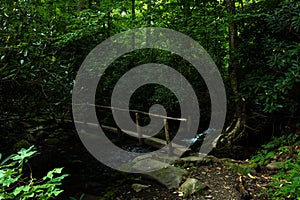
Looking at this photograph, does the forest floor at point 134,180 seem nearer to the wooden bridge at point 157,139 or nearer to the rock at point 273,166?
the rock at point 273,166

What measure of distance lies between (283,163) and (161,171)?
227 centimetres

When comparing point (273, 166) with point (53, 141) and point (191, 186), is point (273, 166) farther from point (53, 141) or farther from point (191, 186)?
point (53, 141)

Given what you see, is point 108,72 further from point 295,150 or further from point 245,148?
point 295,150

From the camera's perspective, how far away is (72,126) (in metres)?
9.12

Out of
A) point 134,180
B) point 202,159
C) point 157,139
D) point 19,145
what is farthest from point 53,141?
point 202,159

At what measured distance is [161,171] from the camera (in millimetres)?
5074

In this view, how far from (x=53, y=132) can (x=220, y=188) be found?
238 inches

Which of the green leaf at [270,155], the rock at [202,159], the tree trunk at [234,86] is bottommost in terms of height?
the rock at [202,159]

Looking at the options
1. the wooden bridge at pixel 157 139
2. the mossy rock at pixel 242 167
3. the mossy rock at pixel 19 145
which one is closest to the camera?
the mossy rock at pixel 242 167

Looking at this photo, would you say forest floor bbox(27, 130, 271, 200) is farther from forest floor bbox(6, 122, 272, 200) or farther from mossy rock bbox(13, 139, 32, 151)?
mossy rock bbox(13, 139, 32, 151)

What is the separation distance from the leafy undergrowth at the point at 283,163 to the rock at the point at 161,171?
1.48 meters

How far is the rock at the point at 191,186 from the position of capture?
4231 millimetres

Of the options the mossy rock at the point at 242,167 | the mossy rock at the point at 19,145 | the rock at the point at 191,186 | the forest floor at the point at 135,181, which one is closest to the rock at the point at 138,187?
the forest floor at the point at 135,181

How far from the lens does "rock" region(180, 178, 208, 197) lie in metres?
4.23
